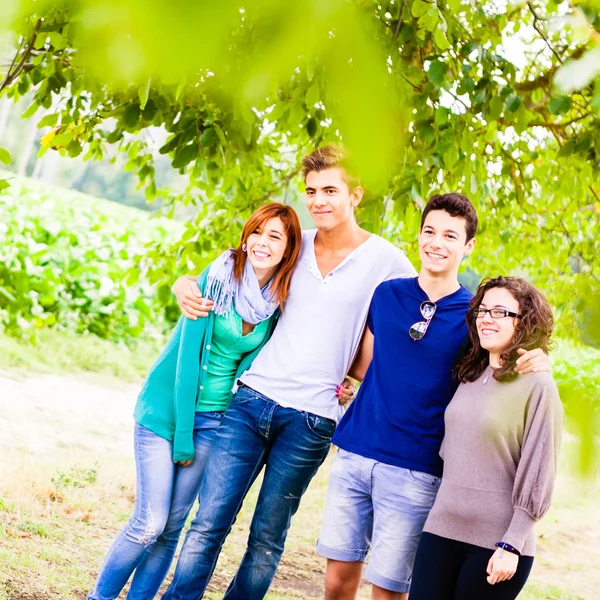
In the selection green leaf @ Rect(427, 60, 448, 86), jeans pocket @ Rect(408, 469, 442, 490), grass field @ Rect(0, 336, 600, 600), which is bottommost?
grass field @ Rect(0, 336, 600, 600)

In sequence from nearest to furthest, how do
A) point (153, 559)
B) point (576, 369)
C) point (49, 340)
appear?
point (576, 369)
point (153, 559)
point (49, 340)

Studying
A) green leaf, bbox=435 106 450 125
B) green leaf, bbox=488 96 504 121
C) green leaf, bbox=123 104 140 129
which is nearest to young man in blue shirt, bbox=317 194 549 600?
green leaf, bbox=435 106 450 125

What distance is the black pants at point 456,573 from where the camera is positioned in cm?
214

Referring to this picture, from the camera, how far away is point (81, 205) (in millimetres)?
13336

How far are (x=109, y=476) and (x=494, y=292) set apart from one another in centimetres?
410

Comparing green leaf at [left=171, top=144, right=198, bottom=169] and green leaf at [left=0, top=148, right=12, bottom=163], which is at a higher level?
green leaf at [left=171, top=144, right=198, bottom=169]

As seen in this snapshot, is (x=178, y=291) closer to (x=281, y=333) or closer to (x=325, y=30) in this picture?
(x=281, y=333)

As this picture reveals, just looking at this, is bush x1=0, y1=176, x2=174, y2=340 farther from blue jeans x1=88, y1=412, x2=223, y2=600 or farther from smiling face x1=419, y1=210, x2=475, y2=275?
smiling face x1=419, y1=210, x2=475, y2=275

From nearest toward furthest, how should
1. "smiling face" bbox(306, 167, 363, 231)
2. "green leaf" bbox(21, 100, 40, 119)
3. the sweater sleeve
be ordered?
the sweater sleeve, "smiling face" bbox(306, 167, 363, 231), "green leaf" bbox(21, 100, 40, 119)

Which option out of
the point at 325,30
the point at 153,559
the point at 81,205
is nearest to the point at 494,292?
the point at 153,559

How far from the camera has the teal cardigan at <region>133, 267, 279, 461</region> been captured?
8.11 feet

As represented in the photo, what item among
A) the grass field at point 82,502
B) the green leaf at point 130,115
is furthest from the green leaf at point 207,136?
the grass field at point 82,502

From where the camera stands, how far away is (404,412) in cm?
232

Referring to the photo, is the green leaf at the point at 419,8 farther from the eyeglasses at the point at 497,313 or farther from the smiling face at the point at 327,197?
the eyeglasses at the point at 497,313
